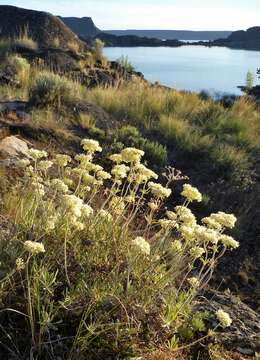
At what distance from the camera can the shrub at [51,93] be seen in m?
9.12

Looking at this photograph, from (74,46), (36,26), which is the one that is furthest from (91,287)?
(36,26)

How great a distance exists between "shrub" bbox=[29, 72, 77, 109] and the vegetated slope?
11.1 meters

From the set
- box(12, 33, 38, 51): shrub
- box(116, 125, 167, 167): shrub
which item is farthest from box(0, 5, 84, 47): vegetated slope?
box(116, 125, 167, 167): shrub

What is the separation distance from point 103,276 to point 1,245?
2.26ft

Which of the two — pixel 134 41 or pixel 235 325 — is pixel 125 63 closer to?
pixel 235 325

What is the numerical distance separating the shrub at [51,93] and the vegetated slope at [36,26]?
11126mm

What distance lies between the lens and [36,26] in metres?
22.0

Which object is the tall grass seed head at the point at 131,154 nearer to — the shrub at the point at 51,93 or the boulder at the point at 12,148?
the boulder at the point at 12,148

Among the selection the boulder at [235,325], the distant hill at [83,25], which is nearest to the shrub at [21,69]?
the boulder at [235,325]

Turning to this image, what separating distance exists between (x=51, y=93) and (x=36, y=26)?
1380cm

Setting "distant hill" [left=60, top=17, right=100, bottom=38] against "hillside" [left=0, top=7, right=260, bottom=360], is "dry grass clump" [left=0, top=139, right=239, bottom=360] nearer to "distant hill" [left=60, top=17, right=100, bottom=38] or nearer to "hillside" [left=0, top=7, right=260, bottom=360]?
"hillside" [left=0, top=7, right=260, bottom=360]

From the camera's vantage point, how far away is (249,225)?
7.02 meters

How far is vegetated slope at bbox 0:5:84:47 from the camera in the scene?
2111cm

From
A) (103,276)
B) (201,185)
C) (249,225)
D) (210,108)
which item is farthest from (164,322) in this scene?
(210,108)
